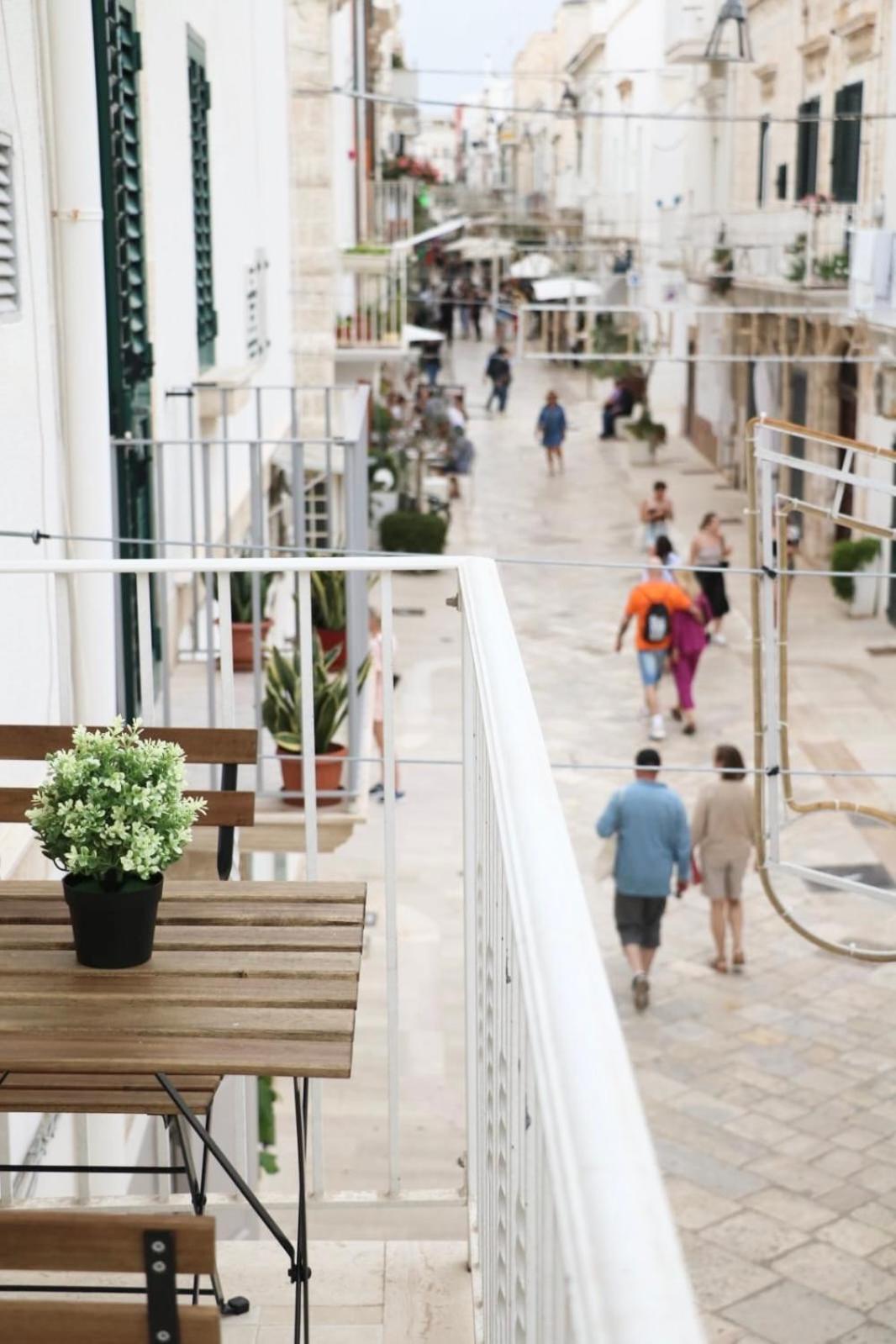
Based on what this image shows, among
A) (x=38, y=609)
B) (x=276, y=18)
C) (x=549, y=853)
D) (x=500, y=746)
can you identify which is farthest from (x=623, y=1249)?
(x=276, y=18)

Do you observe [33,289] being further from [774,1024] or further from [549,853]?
[774,1024]

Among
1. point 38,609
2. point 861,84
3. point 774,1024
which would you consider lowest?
point 774,1024

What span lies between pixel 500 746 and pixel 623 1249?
1.00 metres

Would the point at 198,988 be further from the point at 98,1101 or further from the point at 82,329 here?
the point at 82,329

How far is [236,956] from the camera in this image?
2570 mm

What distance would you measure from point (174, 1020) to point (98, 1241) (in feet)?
2.44

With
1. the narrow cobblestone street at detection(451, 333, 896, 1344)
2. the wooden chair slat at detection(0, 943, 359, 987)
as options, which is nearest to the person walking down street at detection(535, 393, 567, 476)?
the narrow cobblestone street at detection(451, 333, 896, 1344)

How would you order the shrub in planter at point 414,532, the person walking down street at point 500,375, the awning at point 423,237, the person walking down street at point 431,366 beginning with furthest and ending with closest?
1. the person walking down street at point 431,366
2. the person walking down street at point 500,375
3. the awning at point 423,237
4. the shrub in planter at point 414,532

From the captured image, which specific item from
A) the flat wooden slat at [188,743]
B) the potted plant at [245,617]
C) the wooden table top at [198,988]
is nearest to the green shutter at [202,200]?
the potted plant at [245,617]

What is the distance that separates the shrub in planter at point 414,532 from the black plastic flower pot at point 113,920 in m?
19.3

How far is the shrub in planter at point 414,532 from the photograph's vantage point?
21.9m

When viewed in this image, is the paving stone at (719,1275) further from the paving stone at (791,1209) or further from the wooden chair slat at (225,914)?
the wooden chair slat at (225,914)

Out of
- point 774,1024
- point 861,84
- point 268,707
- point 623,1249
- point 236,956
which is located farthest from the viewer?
point 861,84

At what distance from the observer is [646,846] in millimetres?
9297
